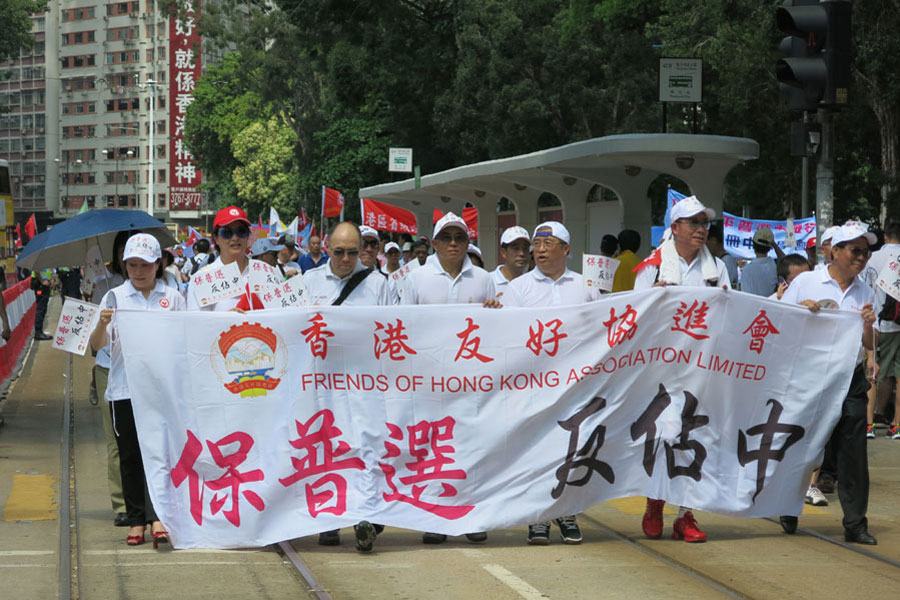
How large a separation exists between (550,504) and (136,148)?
13135 centimetres

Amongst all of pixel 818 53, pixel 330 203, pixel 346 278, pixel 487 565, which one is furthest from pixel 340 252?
pixel 330 203

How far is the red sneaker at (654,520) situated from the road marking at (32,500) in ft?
12.2

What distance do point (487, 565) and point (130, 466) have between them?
213 cm

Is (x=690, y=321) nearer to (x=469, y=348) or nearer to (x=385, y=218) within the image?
(x=469, y=348)

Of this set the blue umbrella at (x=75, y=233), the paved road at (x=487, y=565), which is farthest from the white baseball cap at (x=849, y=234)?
the blue umbrella at (x=75, y=233)

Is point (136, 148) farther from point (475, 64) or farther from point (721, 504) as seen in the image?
point (721, 504)

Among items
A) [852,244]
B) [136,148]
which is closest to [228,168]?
[136,148]

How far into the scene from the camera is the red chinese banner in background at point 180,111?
390ft

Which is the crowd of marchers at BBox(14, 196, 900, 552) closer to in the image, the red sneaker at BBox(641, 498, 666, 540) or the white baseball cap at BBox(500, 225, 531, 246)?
the red sneaker at BBox(641, 498, 666, 540)

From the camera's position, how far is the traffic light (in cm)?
1067

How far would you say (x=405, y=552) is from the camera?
309 inches

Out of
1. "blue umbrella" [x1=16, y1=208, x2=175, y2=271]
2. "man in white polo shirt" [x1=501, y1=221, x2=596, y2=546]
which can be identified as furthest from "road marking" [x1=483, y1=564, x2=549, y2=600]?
"blue umbrella" [x1=16, y1=208, x2=175, y2=271]

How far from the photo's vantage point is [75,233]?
12.6 m

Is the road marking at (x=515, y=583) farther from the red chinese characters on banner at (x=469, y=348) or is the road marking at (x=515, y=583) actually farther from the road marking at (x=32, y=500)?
the road marking at (x=32, y=500)
